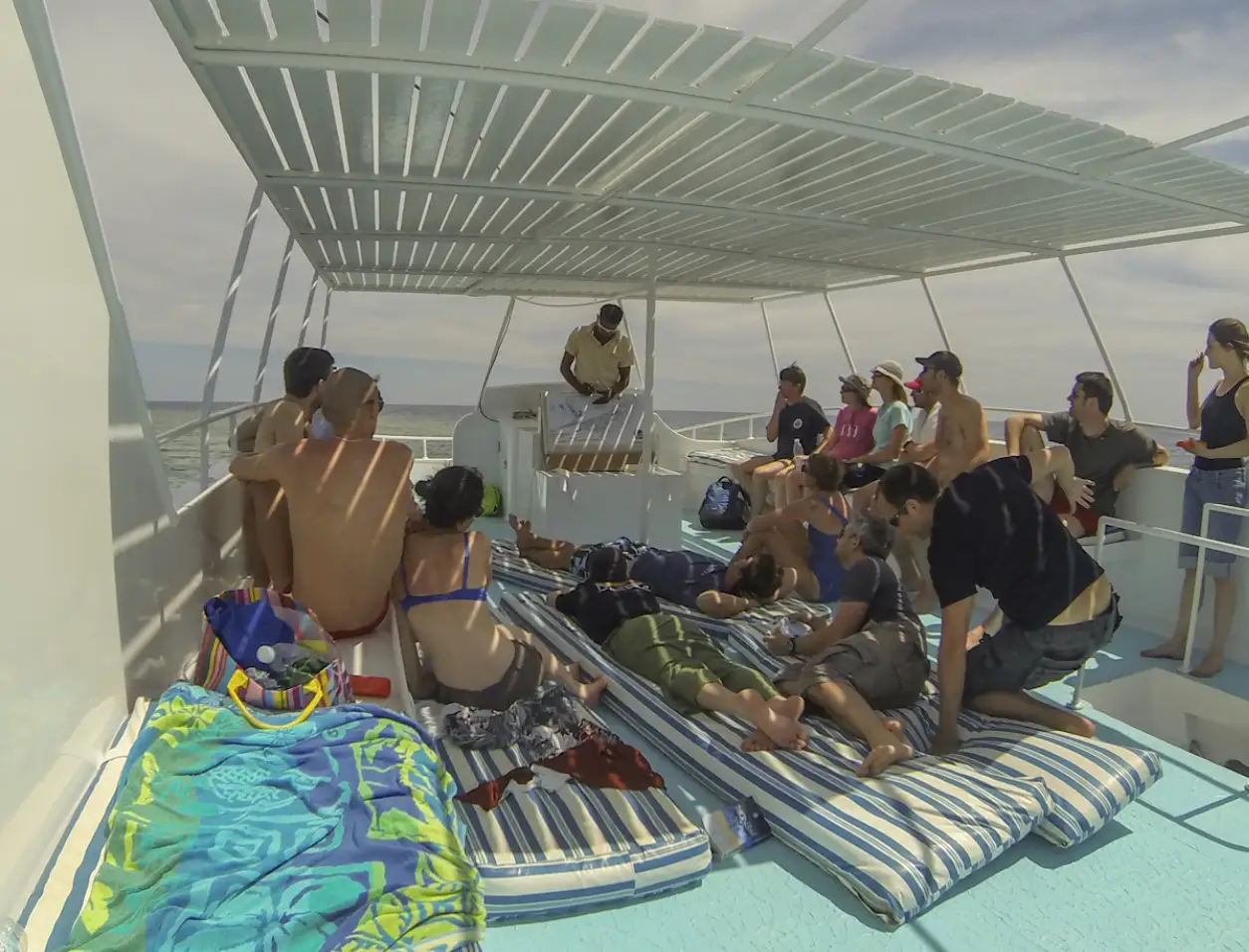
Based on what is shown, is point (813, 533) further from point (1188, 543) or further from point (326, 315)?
point (326, 315)

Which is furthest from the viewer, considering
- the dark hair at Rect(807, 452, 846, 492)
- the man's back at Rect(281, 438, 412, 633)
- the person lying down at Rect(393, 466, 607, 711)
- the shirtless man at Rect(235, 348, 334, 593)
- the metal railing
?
the dark hair at Rect(807, 452, 846, 492)

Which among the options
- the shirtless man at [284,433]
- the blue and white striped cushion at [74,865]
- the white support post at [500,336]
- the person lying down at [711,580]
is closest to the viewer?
the blue and white striped cushion at [74,865]

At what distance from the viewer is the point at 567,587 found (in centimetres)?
568

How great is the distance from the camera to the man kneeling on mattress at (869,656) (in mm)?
3254

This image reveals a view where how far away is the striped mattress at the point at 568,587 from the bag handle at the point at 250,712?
103 inches

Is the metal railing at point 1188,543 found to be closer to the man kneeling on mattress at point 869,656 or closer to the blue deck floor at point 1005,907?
the man kneeling on mattress at point 869,656

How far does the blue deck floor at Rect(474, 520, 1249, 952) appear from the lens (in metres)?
2.33

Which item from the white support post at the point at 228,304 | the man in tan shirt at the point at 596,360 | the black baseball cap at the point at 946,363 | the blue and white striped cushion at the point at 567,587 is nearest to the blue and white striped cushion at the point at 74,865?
the white support post at the point at 228,304

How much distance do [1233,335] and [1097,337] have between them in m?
2.40

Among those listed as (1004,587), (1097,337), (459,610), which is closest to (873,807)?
(1004,587)

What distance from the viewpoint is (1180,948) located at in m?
2.34

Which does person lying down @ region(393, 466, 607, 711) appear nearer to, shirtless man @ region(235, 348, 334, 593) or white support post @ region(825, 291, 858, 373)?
shirtless man @ region(235, 348, 334, 593)

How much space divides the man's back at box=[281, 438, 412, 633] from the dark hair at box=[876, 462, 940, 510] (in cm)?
206

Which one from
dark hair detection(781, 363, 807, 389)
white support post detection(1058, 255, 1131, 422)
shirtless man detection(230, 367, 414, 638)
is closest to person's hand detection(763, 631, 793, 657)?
shirtless man detection(230, 367, 414, 638)
